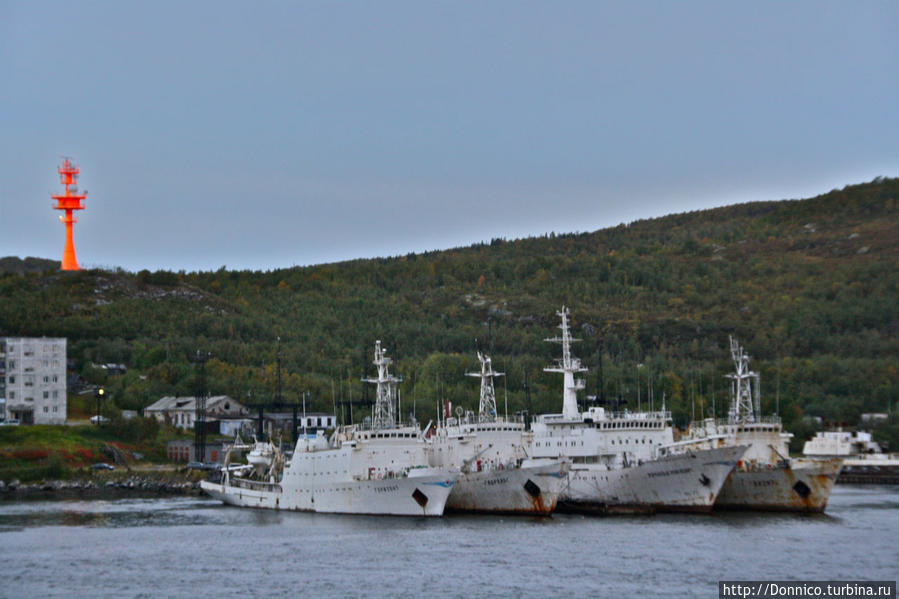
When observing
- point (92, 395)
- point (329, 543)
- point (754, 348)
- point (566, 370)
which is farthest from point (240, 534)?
point (754, 348)

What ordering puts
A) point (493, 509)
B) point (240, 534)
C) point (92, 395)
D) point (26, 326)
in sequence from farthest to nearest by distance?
point (26, 326) → point (92, 395) → point (493, 509) → point (240, 534)

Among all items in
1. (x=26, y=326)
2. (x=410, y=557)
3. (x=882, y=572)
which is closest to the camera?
(x=882, y=572)

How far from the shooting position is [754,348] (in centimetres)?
16275

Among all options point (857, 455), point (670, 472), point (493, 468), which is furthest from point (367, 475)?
point (857, 455)

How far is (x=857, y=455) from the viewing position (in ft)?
375

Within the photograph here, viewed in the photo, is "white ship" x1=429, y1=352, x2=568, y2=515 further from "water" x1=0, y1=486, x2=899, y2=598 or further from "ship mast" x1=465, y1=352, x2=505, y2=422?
"water" x1=0, y1=486, x2=899, y2=598

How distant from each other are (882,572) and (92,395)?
97.8 m

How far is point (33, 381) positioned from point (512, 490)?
62656mm

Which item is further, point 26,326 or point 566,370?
point 26,326

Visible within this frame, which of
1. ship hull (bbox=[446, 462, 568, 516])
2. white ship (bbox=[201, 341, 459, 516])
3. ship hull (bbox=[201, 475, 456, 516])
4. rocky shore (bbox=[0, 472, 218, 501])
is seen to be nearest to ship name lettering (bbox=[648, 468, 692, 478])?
ship hull (bbox=[446, 462, 568, 516])

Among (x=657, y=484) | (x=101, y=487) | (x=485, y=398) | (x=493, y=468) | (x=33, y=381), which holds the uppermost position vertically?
(x=33, y=381)

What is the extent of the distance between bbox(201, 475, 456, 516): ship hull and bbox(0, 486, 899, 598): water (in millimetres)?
1140

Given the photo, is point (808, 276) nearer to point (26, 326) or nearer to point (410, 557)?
point (26, 326)

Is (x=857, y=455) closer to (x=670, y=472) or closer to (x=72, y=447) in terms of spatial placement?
(x=670, y=472)
